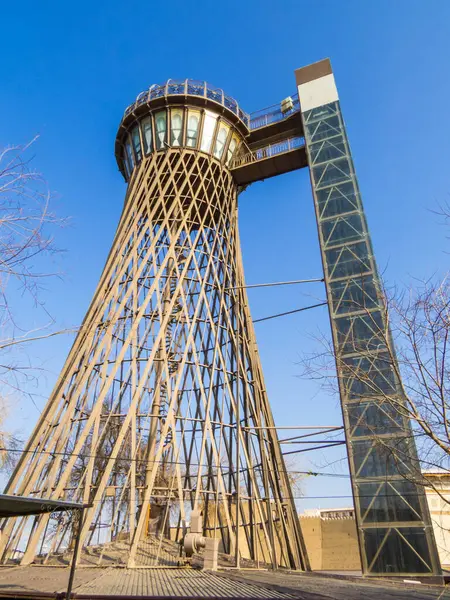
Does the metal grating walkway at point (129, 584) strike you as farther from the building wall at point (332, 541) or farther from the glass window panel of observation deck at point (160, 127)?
the building wall at point (332, 541)

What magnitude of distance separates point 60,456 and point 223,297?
749 centimetres

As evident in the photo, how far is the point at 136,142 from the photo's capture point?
18.8 metres

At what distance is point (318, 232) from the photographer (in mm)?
16781

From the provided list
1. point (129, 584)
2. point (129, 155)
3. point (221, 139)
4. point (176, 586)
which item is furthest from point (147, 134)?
point (176, 586)

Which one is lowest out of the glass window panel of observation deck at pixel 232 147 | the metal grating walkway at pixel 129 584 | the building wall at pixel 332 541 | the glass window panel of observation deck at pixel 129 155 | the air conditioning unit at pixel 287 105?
the metal grating walkway at pixel 129 584

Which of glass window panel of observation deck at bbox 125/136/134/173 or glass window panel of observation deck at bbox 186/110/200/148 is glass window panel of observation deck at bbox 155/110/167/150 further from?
glass window panel of observation deck at bbox 125/136/134/173

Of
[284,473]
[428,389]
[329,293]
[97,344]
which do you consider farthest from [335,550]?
[428,389]

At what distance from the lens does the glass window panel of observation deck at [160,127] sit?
18.1 meters

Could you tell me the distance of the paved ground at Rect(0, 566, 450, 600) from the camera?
6.20 meters

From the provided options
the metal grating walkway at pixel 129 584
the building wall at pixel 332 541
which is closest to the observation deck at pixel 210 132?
the metal grating walkway at pixel 129 584

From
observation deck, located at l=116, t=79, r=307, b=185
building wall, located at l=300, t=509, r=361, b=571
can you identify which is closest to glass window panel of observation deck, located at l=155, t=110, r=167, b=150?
observation deck, located at l=116, t=79, r=307, b=185

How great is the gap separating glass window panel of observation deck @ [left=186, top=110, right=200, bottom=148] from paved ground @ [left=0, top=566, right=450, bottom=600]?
14535mm

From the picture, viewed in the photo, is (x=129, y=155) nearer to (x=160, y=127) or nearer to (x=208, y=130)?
(x=160, y=127)

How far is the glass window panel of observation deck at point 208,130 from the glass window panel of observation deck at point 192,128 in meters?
0.29
